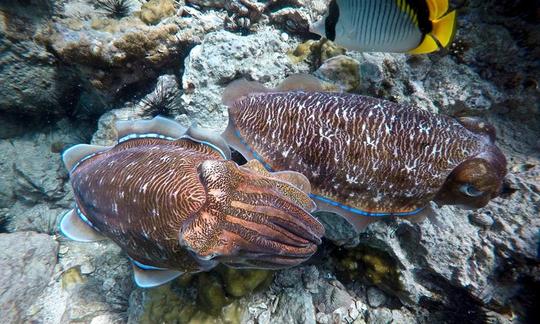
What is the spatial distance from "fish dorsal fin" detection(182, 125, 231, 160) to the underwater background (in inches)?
37.8

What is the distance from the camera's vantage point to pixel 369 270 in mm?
3516

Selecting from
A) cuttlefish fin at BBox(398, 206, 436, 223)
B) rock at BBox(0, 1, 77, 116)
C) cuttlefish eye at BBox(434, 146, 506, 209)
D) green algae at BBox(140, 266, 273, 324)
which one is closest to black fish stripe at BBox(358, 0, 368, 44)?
cuttlefish eye at BBox(434, 146, 506, 209)

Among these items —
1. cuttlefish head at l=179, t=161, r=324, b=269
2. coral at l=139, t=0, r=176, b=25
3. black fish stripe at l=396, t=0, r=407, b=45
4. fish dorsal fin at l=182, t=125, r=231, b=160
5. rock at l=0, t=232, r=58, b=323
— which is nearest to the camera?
cuttlefish head at l=179, t=161, r=324, b=269

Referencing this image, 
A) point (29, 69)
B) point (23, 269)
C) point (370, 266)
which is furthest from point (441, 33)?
point (29, 69)

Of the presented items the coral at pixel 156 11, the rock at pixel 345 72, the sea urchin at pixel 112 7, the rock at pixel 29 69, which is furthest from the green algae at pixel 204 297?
the sea urchin at pixel 112 7

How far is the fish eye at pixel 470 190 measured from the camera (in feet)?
7.94

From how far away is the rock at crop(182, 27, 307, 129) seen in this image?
147 inches

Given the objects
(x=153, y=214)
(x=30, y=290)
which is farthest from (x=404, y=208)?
(x=30, y=290)

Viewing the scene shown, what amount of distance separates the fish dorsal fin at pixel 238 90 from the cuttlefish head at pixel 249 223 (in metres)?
1.00

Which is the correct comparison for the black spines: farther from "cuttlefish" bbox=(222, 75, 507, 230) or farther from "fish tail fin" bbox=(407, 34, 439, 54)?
"fish tail fin" bbox=(407, 34, 439, 54)

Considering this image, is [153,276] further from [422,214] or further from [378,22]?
[378,22]

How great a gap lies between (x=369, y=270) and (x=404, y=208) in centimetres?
127

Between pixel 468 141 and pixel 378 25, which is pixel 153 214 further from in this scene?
pixel 468 141

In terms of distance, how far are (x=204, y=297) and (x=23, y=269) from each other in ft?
12.3
